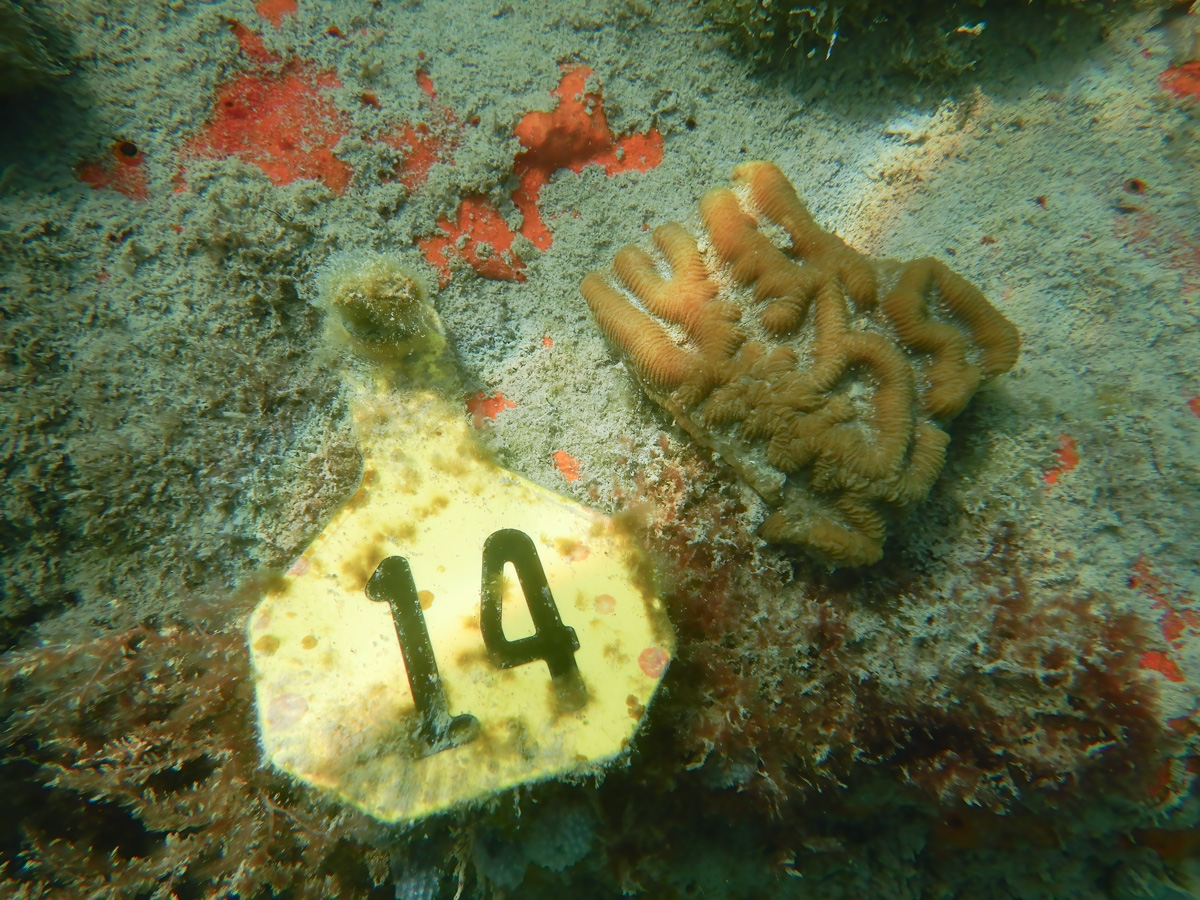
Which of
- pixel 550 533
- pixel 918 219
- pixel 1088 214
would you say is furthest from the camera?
pixel 918 219

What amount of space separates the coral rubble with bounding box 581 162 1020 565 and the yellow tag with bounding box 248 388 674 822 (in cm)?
79

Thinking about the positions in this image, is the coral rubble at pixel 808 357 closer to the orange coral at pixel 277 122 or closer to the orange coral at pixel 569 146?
the orange coral at pixel 569 146

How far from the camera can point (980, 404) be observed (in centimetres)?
248

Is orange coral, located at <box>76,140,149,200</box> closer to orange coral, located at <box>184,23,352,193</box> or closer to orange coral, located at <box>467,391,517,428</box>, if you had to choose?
orange coral, located at <box>184,23,352,193</box>

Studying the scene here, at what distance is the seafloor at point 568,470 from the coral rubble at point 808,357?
261mm

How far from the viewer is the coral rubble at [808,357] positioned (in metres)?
2.19

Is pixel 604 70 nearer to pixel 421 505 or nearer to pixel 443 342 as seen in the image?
pixel 443 342

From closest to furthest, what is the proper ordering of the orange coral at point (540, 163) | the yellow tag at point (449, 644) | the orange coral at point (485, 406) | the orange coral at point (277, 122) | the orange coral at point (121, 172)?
the yellow tag at point (449, 644) → the orange coral at point (121, 172) → the orange coral at point (277, 122) → the orange coral at point (485, 406) → the orange coral at point (540, 163)

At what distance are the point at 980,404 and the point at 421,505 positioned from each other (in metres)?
2.73

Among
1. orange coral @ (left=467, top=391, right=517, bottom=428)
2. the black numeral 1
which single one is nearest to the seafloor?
orange coral @ (left=467, top=391, right=517, bottom=428)

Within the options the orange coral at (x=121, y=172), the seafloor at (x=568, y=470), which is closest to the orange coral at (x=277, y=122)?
the seafloor at (x=568, y=470)

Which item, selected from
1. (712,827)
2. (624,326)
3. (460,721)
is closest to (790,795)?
(712,827)

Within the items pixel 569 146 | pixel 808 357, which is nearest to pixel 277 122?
pixel 569 146

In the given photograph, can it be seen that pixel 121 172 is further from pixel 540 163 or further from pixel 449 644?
pixel 449 644
